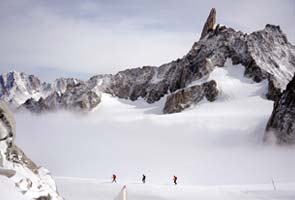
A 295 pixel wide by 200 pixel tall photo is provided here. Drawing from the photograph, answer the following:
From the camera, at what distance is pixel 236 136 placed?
79688 mm

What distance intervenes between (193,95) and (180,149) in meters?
43.3

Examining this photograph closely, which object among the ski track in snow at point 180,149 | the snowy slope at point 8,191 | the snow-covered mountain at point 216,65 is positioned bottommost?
the ski track in snow at point 180,149

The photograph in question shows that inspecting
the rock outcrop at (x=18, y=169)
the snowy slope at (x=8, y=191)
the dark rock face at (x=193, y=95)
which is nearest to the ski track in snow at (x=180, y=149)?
the dark rock face at (x=193, y=95)

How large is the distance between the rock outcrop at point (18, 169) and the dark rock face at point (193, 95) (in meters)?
102

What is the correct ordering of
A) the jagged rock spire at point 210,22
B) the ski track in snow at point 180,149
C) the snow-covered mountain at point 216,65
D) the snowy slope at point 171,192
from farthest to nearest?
the jagged rock spire at point 210,22 → the snow-covered mountain at point 216,65 → the ski track in snow at point 180,149 → the snowy slope at point 171,192

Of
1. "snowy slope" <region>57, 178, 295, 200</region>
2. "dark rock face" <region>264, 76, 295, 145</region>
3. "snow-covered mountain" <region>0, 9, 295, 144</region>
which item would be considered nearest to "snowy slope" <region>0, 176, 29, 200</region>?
"snowy slope" <region>57, 178, 295, 200</region>

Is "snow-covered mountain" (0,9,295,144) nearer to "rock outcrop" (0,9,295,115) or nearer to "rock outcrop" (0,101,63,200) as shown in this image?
"rock outcrop" (0,9,295,115)

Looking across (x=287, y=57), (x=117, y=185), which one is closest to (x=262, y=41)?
(x=287, y=57)

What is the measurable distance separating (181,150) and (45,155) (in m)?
35.0

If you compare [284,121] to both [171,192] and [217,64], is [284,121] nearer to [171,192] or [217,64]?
[171,192]

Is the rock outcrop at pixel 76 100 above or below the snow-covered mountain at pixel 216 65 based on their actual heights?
below

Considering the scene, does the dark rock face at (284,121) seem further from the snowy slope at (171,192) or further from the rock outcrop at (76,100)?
the rock outcrop at (76,100)

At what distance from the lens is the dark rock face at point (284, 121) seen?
60628 mm

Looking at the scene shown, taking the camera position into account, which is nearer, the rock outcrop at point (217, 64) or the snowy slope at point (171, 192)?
the snowy slope at point (171, 192)
